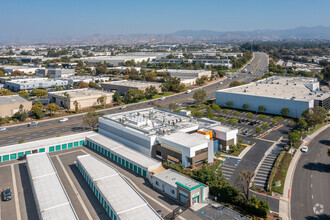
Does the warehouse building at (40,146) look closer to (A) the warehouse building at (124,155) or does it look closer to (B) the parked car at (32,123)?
(A) the warehouse building at (124,155)

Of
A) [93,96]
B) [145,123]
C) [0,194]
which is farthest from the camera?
[93,96]

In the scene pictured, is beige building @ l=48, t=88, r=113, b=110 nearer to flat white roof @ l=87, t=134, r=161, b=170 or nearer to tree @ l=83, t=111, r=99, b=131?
tree @ l=83, t=111, r=99, b=131

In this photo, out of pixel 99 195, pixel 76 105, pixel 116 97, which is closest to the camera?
pixel 99 195

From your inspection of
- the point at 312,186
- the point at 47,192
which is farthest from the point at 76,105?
the point at 312,186

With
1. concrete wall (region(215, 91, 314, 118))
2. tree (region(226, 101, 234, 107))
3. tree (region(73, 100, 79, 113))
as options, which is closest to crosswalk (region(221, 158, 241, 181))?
concrete wall (region(215, 91, 314, 118))

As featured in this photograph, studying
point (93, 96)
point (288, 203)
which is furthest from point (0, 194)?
point (93, 96)

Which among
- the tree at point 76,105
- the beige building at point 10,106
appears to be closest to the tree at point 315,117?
the tree at point 76,105

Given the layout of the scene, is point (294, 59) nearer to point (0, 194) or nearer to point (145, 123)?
point (145, 123)

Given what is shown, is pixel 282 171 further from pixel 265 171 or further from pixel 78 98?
pixel 78 98
